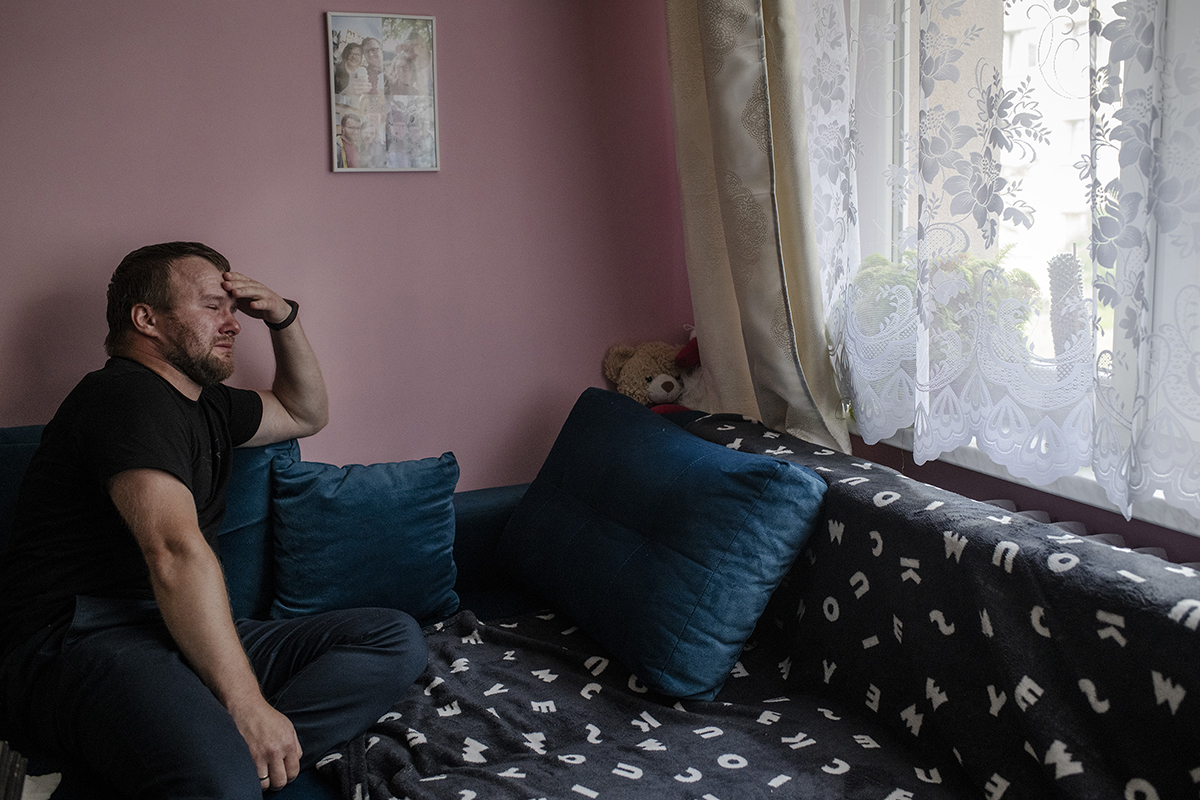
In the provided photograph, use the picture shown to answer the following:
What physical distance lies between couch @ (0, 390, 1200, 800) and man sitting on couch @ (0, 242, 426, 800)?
11cm

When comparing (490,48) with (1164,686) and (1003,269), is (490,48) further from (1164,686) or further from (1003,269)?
(1164,686)

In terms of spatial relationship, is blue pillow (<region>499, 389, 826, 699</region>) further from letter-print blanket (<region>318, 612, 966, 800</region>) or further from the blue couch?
the blue couch

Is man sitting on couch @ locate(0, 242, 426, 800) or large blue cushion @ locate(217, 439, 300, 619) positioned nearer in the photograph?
man sitting on couch @ locate(0, 242, 426, 800)

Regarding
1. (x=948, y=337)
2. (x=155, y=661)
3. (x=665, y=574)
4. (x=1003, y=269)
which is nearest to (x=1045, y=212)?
(x=1003, y=269)

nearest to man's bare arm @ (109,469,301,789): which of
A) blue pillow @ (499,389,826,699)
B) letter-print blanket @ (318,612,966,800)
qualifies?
letter-print blanket @ (318,612,966,800)

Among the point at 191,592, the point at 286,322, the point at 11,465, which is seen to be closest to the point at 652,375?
the point at 286,322

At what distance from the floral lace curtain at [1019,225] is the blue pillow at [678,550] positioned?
1.00ft

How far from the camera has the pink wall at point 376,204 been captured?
6.51ft

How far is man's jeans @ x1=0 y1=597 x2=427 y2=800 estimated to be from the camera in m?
1.35

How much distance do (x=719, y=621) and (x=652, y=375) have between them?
0.99 meters

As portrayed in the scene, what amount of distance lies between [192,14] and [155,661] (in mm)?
1489

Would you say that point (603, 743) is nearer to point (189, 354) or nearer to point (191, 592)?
point (191, 592)

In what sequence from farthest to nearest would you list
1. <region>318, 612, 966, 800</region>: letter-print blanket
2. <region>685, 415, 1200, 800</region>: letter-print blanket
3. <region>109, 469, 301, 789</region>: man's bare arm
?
<region>109, 469, 301, 789</region>: man's bare arm
<region>318, 612, 966, 800</region>: letter-print blanket
<region>685, 415, 1200, 800</region>: letter-print blanket

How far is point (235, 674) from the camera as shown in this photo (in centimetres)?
147
